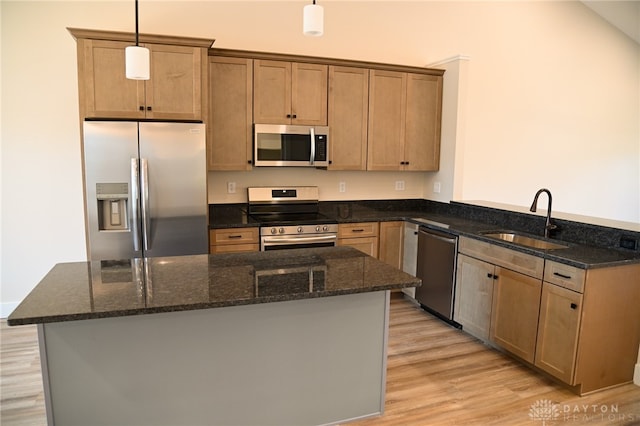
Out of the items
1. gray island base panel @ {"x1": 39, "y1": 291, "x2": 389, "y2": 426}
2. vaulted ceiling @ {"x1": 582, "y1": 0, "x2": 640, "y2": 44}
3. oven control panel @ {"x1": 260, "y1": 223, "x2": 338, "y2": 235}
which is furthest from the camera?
vaulted ceiling @ {"x1": 582, "y1": 0, "x2": 640, "y2": 44}

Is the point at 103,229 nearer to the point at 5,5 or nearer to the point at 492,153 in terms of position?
the point at 5,5

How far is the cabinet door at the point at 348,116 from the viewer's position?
4273 mm

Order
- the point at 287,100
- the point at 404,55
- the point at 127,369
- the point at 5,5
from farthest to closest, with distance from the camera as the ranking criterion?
the point at 404,55
the point at 287,100
the point at 5,5
the point at 127,369

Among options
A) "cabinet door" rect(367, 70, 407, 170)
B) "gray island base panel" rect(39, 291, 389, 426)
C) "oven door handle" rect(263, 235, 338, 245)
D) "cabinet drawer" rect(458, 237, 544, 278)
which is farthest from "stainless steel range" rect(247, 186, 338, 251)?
"gray island base panel" rect(39, 291, 389, 426)

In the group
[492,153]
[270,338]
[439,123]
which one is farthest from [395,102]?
[270,338]

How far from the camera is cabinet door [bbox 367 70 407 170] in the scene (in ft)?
14.5

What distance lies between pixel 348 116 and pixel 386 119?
0.43m

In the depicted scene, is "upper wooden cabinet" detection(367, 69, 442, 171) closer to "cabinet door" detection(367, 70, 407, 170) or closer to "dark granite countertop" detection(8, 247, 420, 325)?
"cabinet door" detection(367, 70, 407, 170)

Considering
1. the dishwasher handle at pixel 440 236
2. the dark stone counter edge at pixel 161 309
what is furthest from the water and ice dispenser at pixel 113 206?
the dishwasher handle at pixel 440 236

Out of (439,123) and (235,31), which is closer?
(235,31)

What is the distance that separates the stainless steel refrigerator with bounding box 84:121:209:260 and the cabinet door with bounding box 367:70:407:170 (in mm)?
1829

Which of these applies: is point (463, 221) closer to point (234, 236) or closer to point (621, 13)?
point (234, 236)

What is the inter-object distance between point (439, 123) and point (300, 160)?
1.64m

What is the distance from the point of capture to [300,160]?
13.7 ft
